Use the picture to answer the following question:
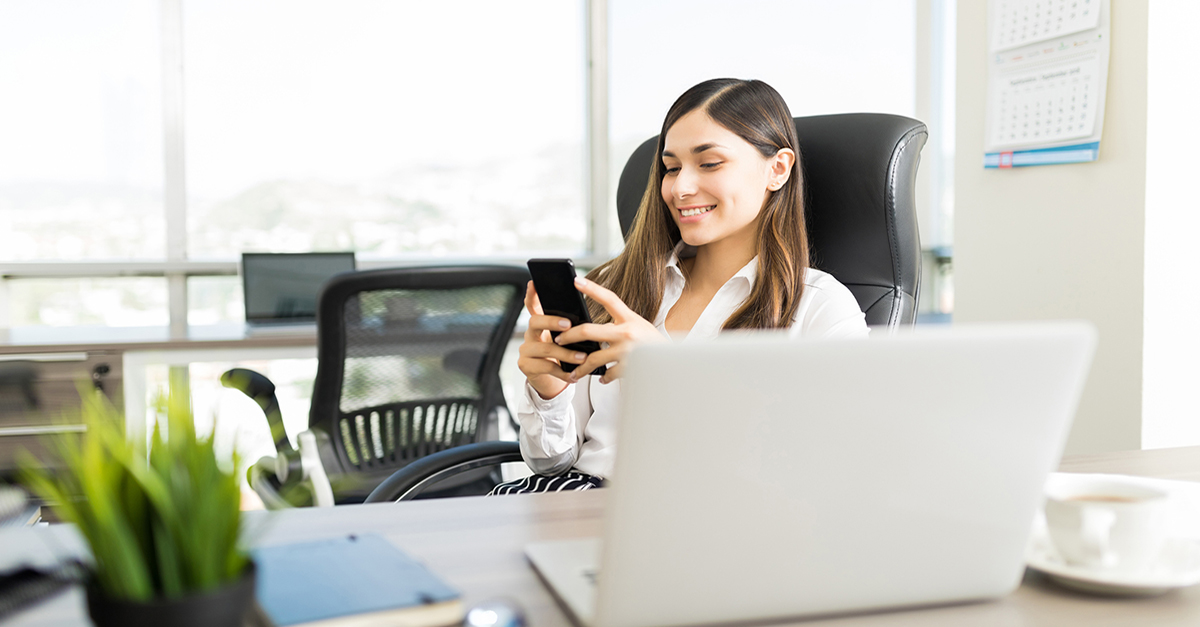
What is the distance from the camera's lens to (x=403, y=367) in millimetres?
1855

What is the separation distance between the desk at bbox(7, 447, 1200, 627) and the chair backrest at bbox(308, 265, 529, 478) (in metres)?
0.90

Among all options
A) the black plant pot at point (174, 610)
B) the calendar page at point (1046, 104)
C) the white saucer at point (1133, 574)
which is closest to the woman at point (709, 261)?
the white saucer at point (1133, 574)

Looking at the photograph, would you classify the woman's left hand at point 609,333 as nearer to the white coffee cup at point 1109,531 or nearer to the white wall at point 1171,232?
the white coffee cup at point 1109,531

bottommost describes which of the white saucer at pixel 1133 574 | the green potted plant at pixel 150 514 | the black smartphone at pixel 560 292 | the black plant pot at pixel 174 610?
the white saucer at pixel 1133 574

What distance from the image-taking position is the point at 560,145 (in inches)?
146

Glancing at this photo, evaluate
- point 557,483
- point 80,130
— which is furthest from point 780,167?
point 80,130

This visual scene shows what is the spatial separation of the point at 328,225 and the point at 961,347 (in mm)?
3190

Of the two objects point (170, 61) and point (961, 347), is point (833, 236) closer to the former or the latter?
point (961, 347)

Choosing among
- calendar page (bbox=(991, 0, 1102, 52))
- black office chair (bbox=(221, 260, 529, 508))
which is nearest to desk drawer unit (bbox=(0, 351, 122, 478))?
black office chair (bbox=(221, 260, 529, 508))

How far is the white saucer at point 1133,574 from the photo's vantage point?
606mm

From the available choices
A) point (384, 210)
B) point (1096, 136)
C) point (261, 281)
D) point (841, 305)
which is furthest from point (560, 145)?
point (841, 305)

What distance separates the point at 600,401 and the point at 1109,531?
0.89 m

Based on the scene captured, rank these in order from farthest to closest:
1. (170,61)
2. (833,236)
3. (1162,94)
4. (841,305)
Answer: (170,61) < (1162,94) < (833,236) < (841,305)

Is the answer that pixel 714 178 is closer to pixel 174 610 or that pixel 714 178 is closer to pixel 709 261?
pixel 709 261
